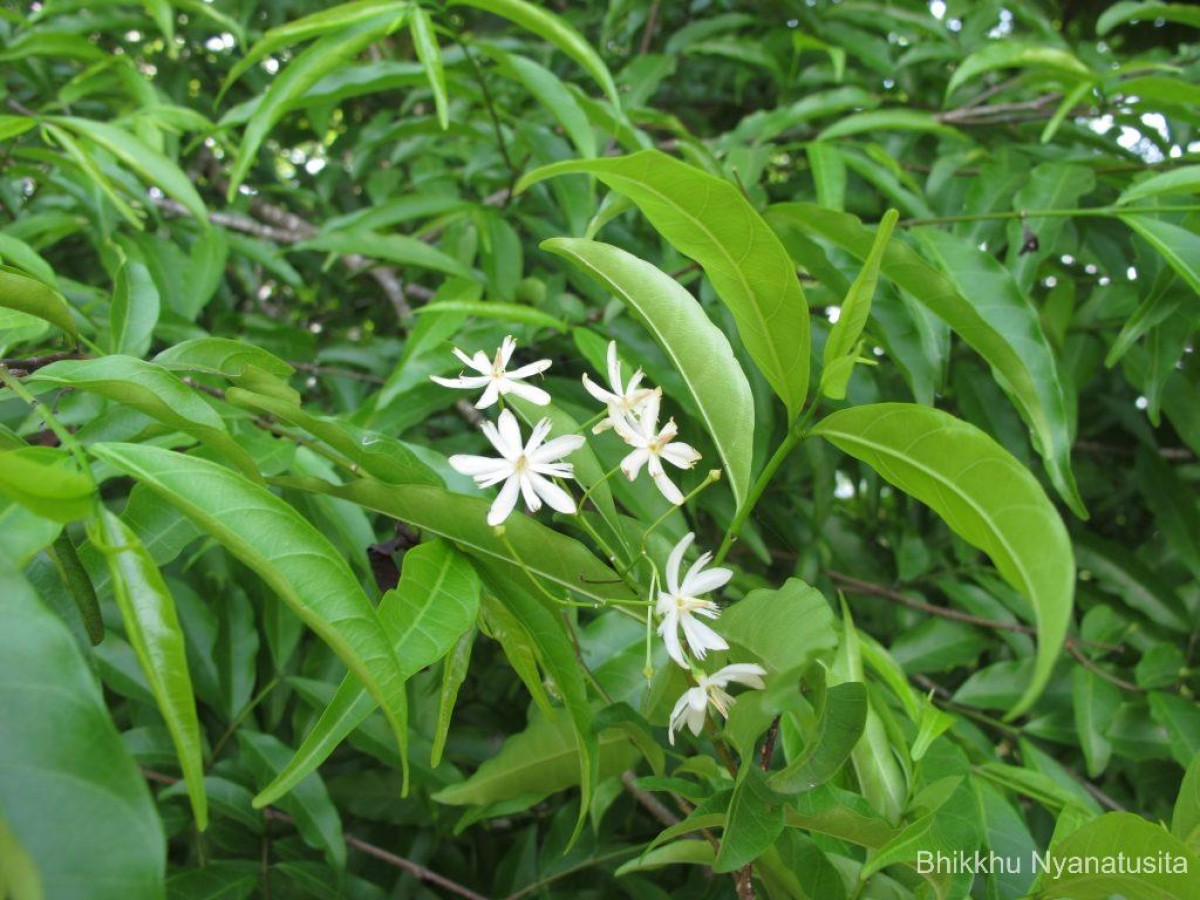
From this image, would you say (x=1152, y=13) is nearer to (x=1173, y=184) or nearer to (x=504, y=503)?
(x=1173, y=184)

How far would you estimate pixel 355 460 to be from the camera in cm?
56

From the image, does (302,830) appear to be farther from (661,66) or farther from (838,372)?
(661,66)

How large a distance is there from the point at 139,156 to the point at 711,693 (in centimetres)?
82

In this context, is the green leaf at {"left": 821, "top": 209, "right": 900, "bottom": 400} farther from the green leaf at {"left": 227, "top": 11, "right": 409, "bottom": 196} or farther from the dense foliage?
the green leaf at {"left": 227, "top": 11, "right": 409, "bottom": 196}

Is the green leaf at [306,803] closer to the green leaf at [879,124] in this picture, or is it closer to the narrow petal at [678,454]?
the narrow petal at [678,454]

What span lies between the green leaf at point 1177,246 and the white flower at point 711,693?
22.1 inches

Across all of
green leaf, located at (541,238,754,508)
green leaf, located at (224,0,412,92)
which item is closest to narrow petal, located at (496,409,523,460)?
green leaf, located at (541,238,754,508)

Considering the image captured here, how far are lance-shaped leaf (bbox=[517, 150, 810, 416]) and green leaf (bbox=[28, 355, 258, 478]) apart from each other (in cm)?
25

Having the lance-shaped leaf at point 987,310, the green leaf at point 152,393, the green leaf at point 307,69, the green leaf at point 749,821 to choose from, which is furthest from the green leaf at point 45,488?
the green leaf at point 307,69

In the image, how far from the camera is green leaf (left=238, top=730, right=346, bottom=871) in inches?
32.1

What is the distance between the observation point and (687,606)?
49 cm

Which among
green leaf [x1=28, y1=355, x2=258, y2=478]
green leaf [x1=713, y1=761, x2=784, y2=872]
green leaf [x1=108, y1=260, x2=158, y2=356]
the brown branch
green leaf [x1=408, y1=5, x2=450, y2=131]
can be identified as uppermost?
green leaf [x1=408, y1=5, x2=450, y2=131]

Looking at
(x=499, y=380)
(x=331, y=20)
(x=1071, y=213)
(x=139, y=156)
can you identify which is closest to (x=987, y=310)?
(x=1071, y=213)

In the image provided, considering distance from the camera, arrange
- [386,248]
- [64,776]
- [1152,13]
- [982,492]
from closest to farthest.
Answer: [64,776]
[982,492]
[386,248]
[1152,13]
